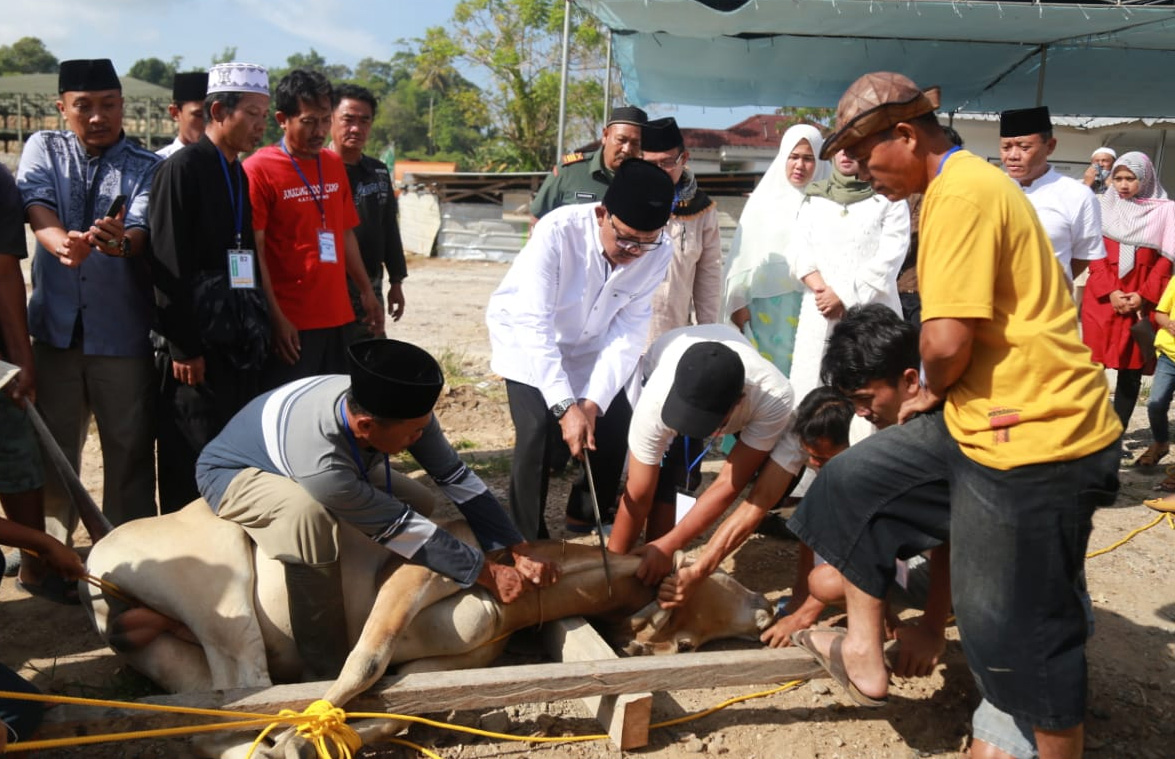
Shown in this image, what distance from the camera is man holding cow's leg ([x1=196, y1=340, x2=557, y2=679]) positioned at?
2.95 metres

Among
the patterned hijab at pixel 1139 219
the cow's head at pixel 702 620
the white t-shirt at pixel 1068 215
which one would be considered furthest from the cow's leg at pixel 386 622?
the patterned hijab at pixel 1139 219

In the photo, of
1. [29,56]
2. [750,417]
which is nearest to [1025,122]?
[750,417]

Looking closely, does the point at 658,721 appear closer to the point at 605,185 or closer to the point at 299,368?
the point at 299,368

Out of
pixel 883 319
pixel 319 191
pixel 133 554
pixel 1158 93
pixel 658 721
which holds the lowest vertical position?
pixel 658 721

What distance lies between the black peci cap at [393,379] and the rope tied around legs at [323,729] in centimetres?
88

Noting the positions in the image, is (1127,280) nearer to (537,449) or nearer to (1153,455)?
(1153,455)

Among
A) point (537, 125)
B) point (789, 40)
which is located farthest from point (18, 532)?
point (537, 125)

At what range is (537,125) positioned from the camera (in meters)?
29.9

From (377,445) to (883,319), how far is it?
170 cm

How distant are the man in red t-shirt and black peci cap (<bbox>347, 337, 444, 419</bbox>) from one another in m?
1.60

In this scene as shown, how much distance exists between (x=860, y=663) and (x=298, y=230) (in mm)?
3110

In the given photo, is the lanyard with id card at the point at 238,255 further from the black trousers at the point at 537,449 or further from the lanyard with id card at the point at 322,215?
the black trousers at the point at 537,449

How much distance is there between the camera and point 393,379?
283cm

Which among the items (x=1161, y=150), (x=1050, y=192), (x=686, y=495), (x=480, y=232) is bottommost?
(x=686, y=495)
